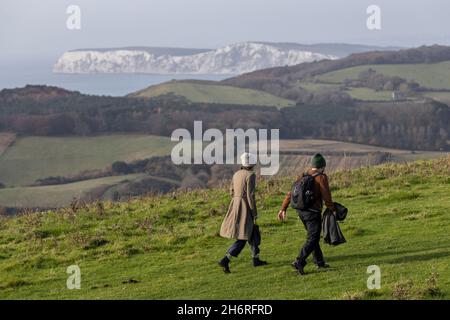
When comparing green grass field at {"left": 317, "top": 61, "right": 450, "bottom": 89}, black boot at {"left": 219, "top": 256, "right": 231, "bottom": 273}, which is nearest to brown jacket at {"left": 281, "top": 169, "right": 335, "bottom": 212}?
black boot at {"left": 219, "top": 256, "right": 231, "bottom": 273}

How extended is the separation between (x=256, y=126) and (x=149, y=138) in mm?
16527

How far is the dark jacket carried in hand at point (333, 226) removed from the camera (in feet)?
44.2

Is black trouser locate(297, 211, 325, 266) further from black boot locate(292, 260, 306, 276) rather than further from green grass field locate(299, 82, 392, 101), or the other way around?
green grass field locate(299, 82, 392, 101)

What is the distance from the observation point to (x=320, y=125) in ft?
386

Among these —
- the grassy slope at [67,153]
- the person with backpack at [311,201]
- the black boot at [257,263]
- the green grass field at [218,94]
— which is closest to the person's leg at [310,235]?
the person with backpack at [311,201]

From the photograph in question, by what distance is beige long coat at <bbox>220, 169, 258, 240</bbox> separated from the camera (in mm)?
13883

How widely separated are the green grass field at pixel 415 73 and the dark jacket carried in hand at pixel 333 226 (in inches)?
5531

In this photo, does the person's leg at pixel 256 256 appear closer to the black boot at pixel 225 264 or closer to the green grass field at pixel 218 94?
the black boot at pixel 225 264

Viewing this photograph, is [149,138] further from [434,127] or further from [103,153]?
[434,127]

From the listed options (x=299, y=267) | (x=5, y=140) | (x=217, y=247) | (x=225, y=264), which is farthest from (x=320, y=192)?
(x=5, y=140)

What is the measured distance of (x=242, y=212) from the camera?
13984mm

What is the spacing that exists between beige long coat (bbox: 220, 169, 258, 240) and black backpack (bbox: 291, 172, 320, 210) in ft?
2.93

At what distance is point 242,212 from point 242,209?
5 centimetres

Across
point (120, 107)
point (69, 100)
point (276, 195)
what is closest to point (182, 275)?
point (276, 195)
